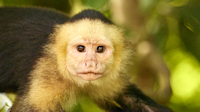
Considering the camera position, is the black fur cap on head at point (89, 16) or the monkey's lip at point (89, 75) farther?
the black fur cap on head at point (89, 16)

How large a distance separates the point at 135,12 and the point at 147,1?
→ 0.44 metres

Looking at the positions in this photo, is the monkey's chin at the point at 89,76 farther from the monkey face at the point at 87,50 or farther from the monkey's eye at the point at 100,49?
the monkey's eye at the point at 100,49

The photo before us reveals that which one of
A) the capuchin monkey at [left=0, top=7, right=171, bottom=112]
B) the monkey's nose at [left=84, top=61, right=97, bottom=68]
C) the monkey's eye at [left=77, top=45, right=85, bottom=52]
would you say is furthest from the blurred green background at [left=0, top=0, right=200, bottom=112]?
the monkey's nose at [left=84, top=61, right=97, bottom=68]

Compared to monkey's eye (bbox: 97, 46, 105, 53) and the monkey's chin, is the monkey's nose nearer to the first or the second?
the monkey's chin

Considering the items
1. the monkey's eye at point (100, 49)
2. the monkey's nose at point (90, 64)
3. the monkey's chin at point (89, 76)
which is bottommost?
the monkey's chin at point (89, 76)

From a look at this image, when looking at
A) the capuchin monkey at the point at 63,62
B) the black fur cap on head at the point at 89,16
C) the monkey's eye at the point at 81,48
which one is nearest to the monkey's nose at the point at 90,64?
the capuchin monkey at the point at 63,62

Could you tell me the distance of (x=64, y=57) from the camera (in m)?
2.79

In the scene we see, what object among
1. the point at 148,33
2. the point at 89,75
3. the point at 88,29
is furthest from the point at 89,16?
the point at 148,33

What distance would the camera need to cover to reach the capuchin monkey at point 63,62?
2.65 meters

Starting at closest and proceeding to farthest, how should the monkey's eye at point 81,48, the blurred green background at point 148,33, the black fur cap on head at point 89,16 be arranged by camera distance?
the monkey's eye at point 81,48, the black fur cap on head at point 89,16, the blurred green background at point 148,33

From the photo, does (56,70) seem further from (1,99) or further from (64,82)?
(1,99)

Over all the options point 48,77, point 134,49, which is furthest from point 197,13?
point 48,77

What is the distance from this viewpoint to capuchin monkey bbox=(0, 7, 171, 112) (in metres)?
2.65

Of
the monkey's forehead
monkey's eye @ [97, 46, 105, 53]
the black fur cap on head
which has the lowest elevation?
monkey's eye @ [97, 46, 105, 53]
